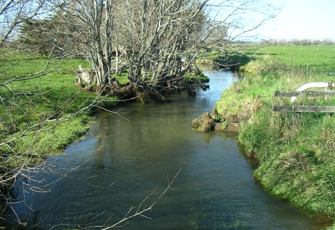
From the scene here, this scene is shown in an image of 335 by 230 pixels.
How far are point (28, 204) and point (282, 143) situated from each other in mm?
8359

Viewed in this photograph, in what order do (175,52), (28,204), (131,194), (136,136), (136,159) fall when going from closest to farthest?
(28,204) < (131,194) < (136,159) < (136,136) < (175,52)

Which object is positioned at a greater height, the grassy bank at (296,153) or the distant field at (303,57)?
the distant field at (303,57)

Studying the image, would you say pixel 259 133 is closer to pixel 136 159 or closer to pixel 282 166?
pixel 282 166

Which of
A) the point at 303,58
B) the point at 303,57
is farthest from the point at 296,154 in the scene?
the point at 303,57

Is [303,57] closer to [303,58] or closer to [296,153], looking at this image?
[303,58]

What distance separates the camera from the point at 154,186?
1295 centimetres

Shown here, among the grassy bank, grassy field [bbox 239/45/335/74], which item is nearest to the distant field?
grassy field [bbox 239/45/335/74]

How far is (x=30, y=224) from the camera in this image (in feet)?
33.8

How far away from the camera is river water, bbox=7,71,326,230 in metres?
10.6

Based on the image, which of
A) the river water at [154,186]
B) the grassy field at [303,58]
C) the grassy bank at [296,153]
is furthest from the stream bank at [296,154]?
the grassy field at [303,58]

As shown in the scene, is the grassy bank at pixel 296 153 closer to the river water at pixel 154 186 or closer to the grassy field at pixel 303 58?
the river water at pixel 154 186

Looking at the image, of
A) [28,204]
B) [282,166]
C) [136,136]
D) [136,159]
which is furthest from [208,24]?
[28,204]

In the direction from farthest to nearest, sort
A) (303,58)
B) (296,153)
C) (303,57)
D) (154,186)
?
(303,57)
(303,58)
(296,153)
(154,186)

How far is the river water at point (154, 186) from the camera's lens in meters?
10.6
